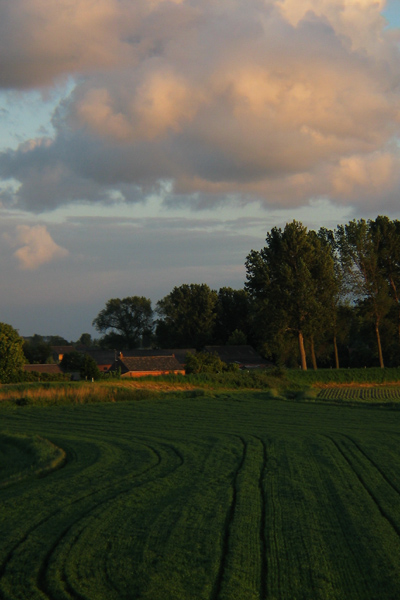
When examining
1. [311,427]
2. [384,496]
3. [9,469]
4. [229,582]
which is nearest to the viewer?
[229,582]

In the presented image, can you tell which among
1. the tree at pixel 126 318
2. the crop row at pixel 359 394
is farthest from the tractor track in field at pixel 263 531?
the tree at pixel 126 318

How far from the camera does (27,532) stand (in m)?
8.54

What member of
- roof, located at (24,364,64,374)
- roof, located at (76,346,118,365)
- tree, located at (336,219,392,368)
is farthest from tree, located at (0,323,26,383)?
roof, located at (76,346,118,365)

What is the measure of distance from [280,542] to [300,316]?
2004 inches

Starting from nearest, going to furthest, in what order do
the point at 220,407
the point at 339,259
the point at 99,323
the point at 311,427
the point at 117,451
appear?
the point at 117,451 < the point at 311,427 < the point at 220,407 < the point at 339,259 < the point at 99,323

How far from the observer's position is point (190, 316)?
102125 mm

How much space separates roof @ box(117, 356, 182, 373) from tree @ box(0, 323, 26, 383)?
1728cm

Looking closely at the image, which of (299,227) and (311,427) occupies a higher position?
(299,227)

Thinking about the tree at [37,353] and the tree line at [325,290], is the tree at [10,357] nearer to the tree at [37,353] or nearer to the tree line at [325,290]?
the tree line at [325,290]

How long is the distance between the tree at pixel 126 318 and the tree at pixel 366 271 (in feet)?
226

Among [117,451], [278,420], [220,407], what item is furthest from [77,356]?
[117,451]

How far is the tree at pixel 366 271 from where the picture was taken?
61.2 m

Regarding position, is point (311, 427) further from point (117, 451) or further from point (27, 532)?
point (27, 532)

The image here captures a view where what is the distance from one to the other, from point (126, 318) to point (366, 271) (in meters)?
71.4
